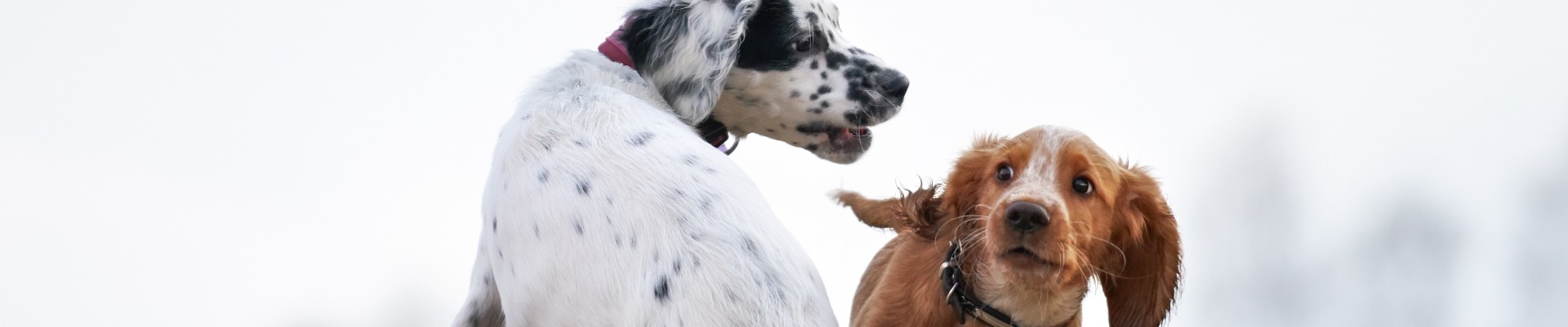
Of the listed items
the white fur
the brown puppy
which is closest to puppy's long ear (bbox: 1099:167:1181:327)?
the brown puppy

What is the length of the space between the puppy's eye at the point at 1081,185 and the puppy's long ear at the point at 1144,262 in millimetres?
190

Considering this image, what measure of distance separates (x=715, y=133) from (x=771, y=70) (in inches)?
9.0

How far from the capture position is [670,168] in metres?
2.73

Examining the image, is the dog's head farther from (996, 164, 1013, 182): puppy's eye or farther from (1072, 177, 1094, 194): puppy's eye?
(1072, 177, 1094, 194): puppy's eye

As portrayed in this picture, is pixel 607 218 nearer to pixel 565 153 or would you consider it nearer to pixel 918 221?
pixel 565 153

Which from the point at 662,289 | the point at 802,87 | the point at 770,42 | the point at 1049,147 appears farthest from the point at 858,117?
the point at 662,289

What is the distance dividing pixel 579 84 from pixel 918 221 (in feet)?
2.88

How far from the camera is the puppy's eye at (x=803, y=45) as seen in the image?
11.8 feet

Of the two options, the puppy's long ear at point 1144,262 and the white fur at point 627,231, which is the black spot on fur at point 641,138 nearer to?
the white fur at point 627,231

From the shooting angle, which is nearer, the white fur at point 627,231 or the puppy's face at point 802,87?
the white fur at point 627,231

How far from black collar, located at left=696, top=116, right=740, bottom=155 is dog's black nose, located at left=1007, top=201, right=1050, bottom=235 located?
123 cm

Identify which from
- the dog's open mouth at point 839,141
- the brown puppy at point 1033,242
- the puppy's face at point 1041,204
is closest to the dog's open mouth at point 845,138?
the dog's open mouth at point 839,141

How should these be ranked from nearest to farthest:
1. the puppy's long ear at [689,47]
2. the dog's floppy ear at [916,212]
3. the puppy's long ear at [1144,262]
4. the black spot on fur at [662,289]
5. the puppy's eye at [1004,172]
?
1. the black spot on fur at [662,289]
2. the puppy's eye at [1004,172]
3. the puppy's long ear at [1144,262]
4. the dog's floppy ear at [916,212]
5. the puppy's long ear at [689,47]

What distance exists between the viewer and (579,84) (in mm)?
3314
